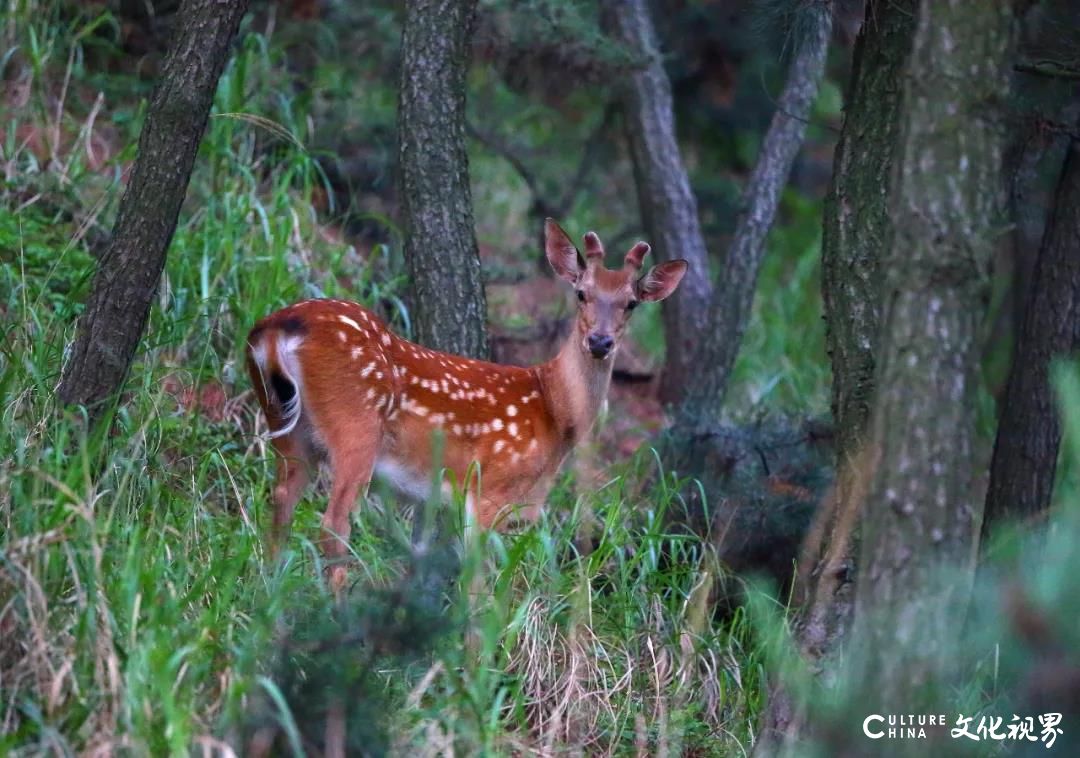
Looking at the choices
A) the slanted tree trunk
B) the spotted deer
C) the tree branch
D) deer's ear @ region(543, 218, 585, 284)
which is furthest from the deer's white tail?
the tree branch

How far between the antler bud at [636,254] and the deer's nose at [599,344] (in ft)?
1.37

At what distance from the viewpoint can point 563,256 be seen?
240 inches

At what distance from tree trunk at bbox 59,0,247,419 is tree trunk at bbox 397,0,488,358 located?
1.01 m

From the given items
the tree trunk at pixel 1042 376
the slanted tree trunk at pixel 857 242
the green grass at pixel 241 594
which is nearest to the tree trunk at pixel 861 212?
the slanted tree trunk at pixel 857 242

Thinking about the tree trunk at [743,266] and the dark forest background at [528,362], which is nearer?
the dark forest background at [528,362]

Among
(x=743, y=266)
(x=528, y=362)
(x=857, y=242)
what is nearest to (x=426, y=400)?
(x=857, y=242)

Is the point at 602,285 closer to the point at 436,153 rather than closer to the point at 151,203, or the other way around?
the point at 436,153

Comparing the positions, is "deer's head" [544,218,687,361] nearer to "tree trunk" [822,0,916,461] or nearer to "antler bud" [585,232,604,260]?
"antler bud" [585,232,604,260]

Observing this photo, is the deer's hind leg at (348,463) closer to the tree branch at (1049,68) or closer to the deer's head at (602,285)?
the deer's head at (602,285)

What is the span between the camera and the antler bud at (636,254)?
597 cm

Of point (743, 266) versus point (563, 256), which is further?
point (743, 266)

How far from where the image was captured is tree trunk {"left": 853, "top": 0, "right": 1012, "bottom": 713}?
3209 mm

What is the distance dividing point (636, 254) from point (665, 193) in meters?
2.33

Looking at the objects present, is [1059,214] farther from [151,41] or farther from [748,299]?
[151,41]
